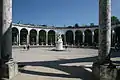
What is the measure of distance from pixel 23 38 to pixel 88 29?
33.4 m

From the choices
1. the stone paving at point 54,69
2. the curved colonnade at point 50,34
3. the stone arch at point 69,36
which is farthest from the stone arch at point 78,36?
the stone paving at point 54,69

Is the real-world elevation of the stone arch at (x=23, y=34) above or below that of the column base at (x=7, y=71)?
above

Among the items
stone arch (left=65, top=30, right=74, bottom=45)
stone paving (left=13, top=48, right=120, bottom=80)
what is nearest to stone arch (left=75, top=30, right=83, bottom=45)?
stone arch (left=65, top=30, right=74, bottom=45)

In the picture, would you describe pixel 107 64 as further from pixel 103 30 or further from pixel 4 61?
pixel 4 61

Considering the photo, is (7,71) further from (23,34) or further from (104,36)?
(23,34)

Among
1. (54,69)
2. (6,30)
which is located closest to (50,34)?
(54,69)

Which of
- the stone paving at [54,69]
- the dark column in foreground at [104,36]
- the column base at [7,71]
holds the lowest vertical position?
the stone paving at [54,69]

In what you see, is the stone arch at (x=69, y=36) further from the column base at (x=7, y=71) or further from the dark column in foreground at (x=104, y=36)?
the column base at (x=7, y=71)

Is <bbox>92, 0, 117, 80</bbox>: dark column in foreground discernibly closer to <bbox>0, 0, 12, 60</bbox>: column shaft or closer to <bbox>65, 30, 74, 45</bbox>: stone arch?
<bbox>0, 0, 12, 60</bbox>: column shaft

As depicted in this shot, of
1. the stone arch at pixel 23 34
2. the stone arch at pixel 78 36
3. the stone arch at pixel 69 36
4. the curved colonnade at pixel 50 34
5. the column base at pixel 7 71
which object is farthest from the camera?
the stone arch at pixel 69 36

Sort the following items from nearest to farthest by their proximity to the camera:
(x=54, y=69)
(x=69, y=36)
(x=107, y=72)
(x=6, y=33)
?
(x=107, y=72)
(x=6, y=33)
(x=54, y=69)
(x=69, y=36)

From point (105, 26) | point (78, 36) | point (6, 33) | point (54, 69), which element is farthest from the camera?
point (78, 36)

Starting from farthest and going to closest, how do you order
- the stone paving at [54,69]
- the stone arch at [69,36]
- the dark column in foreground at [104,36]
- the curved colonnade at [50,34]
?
the stone arch at [69,36], the curved colonnade at [50,34], the stone paving at [54,69], the dark column in foreground at [104,36]

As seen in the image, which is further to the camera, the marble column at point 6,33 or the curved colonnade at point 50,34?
the curved colonnade at point 50,34
